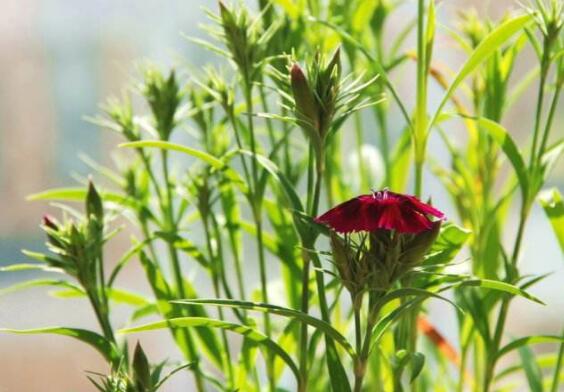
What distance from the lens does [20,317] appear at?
2.28 meters

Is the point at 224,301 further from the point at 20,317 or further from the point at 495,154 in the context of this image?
the point at 20,317

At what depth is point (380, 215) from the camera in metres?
0.62

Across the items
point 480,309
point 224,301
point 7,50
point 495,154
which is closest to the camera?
point 224,301

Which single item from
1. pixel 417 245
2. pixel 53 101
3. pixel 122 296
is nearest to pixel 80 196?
pixel 122 296

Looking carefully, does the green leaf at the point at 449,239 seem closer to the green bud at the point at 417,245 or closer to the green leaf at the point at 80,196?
the green bud at the point at 417,245

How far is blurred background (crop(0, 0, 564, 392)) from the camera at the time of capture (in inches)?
87.0

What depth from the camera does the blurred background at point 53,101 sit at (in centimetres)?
221

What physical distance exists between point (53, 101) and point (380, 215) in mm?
1753

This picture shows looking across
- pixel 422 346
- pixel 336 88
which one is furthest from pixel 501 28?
pixel 422 346

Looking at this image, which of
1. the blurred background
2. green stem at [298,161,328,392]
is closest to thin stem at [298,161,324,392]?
green stem at [298,161,328,392]

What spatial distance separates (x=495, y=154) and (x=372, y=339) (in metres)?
0.42

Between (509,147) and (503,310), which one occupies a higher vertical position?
(509,147)

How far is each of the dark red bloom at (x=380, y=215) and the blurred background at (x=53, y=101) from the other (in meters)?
1.59

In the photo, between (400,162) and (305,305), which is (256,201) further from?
(400,162)
